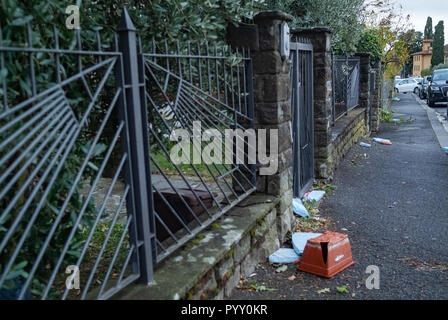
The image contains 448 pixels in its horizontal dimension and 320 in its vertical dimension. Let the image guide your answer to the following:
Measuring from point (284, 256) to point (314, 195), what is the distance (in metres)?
1.95

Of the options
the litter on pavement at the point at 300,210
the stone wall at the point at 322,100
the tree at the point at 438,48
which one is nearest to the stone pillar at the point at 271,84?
the litter on pavement at the point at 300,210

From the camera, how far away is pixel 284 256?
12.4 feet

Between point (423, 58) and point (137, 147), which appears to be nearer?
point (137, 147)

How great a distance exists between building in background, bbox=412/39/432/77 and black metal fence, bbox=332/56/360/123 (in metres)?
67.1

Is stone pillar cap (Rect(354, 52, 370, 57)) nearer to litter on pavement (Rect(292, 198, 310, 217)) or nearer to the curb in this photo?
the curb

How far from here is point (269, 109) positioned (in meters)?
3.90

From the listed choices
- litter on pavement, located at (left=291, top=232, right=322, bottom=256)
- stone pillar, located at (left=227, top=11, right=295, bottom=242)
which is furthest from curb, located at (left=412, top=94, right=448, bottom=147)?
stone pillar, located at (left=227, top=11, right=295, bottom=242)

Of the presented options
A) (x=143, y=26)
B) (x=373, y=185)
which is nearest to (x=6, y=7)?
(x=143, y=26)

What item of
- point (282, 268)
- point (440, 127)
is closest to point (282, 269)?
point (282, 268)

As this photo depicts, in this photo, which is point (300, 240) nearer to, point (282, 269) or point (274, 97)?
point (282, 269)

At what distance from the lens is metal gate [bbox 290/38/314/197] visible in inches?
205

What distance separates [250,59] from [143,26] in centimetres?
107
